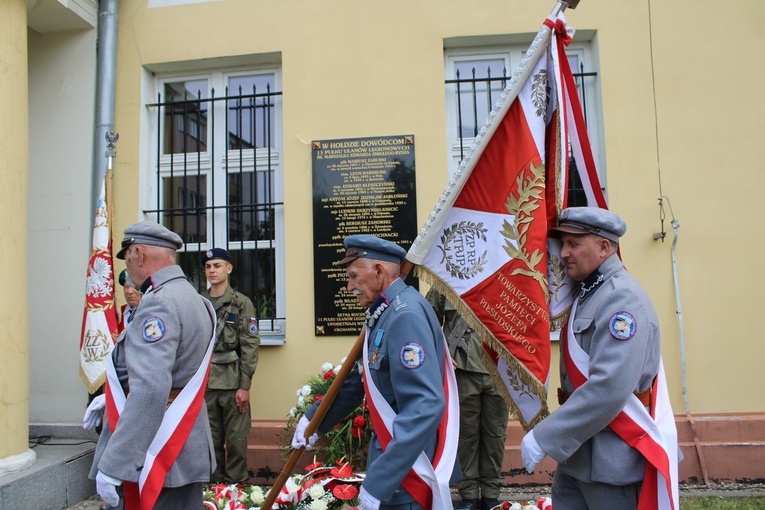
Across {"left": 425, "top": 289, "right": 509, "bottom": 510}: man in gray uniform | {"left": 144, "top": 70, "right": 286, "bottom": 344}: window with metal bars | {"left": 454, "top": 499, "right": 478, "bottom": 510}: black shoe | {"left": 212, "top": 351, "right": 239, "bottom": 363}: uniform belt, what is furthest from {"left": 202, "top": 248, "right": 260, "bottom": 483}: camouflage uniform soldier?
{"left": 454, "top": 499, "right": 478, "bottom": 510}: black shoe

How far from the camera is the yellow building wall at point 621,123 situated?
15.1 ft

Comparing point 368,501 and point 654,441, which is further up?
point 654,441

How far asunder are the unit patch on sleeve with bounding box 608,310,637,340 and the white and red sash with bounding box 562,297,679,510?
0.19m

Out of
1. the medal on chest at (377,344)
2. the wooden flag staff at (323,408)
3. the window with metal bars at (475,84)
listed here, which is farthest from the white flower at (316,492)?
the window with metal bars at (475,84)

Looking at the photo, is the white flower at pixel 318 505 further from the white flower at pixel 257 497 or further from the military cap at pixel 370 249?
the military cap at pixel 370 249

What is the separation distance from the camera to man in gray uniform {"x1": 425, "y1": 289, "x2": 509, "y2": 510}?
4.04m

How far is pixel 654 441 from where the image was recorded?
82.8 inches

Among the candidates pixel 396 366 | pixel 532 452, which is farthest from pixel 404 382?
pixel 532 452

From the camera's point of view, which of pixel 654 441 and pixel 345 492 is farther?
pixel 345 492

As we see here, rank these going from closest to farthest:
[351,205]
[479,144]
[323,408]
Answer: [479,144] < [323,408] < [351,205]

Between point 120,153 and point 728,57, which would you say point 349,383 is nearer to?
point 120,153

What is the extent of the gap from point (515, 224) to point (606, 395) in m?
0.80

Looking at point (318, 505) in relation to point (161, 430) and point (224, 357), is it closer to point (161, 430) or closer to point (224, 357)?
point (161, 430)

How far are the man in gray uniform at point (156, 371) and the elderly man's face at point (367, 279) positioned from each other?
30.8 inches
